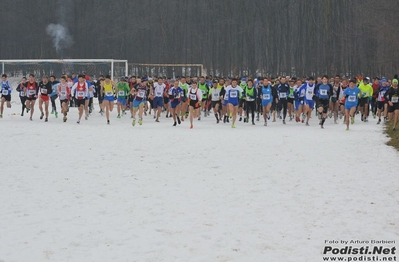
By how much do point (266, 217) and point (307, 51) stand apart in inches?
1897

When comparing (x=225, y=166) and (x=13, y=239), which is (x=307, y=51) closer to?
(x=225, y=166)

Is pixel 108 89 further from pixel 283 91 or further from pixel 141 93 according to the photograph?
pixel 283 91

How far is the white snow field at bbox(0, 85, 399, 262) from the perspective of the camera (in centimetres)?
820

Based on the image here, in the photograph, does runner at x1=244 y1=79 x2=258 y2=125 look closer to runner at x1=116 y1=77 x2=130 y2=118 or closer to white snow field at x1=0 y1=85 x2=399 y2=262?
runner at x1=116 y1=77 x2=130 y2=118

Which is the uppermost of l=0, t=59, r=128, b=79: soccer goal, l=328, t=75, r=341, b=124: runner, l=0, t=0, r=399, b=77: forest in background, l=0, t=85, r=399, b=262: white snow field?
l=0, t=0, r=399, b=77: forest in background

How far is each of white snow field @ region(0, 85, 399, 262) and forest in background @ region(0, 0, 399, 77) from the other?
33672 millimetres

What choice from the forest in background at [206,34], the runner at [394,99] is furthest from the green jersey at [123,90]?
the forest in background at [206,34]

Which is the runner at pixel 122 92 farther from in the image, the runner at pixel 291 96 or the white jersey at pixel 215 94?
the runner at pixel 291 96

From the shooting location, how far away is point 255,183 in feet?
40.8

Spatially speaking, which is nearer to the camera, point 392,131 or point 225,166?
point 225,166

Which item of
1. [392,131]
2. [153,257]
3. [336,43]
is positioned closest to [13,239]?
[153,257]

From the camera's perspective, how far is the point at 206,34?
69.0m

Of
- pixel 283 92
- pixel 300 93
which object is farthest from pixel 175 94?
A: pixel 300 93

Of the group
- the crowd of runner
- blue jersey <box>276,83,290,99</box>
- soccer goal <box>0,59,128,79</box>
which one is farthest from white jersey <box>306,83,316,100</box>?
soccer goal <box>0,59,128,79</box>
